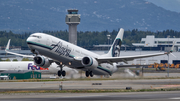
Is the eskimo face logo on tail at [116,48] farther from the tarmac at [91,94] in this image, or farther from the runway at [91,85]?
the runway at [91,85]

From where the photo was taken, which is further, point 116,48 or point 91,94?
point 116,48

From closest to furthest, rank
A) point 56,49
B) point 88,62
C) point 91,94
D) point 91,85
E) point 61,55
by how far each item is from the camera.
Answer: point 91,94 → point 56,49 → point 61,55 → point 91,85 → point 88,62

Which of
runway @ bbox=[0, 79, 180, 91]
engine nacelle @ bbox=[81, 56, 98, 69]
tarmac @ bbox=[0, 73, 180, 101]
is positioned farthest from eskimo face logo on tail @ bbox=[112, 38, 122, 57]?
engine nacelle @ bbox=[81, 56, 98, 69]

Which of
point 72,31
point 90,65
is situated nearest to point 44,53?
point 90,65

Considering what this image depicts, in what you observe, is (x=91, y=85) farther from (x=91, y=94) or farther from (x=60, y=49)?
(x=91, y=94)

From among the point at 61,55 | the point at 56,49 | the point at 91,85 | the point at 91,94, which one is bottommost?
the point at 91,94

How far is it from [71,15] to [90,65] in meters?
147

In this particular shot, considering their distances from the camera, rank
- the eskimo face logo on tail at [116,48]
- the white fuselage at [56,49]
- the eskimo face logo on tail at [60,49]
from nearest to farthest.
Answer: the white fuselage at [56,49] → the eskimo face logo on tail at [60,49] → the eskimo face logo on tail at [116,48]

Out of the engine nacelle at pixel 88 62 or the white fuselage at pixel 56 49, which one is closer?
the white fuselage at pixel 56 49

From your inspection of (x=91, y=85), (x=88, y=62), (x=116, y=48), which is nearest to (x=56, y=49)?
(x=88, y=62)

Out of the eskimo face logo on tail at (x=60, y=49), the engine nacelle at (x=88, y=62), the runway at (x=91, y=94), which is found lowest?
the runway at (x=91, y=94)

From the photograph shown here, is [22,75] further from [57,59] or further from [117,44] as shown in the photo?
[57,59]

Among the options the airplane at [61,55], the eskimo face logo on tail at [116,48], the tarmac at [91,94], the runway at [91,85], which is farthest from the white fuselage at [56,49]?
the eskimo face logo on tail at [116,48]

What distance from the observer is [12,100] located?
1367 inches
